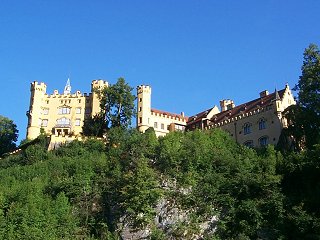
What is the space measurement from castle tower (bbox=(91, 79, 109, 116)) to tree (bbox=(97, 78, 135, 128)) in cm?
467

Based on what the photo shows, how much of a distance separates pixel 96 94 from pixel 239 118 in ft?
77.6

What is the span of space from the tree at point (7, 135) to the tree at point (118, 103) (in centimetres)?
1507

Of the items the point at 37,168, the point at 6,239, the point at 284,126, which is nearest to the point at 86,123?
the point at 37,168

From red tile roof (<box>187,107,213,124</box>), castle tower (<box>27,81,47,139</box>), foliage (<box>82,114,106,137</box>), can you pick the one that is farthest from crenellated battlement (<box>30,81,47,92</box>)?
red tile roof (<box>187,107,213,124</box>)

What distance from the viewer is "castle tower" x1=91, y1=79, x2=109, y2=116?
77106 mm

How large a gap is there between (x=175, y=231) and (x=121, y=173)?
7.37 metres

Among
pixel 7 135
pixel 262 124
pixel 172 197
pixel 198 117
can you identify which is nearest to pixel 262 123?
pixel 262 124

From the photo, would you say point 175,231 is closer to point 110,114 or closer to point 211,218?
point 211,218

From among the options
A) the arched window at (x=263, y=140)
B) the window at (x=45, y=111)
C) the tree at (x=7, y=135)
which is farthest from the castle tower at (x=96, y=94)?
the arched window at (x=263, y=140)

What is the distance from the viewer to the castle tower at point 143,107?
75.9m

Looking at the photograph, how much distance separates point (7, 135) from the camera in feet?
251

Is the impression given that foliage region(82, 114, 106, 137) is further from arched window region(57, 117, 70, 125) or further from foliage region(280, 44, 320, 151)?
foliage region(280, 44, 320, 151)

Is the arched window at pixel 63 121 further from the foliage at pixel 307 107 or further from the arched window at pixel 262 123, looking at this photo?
the foliage at pixel 307 107

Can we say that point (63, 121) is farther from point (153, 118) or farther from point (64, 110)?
point (153, 118)
